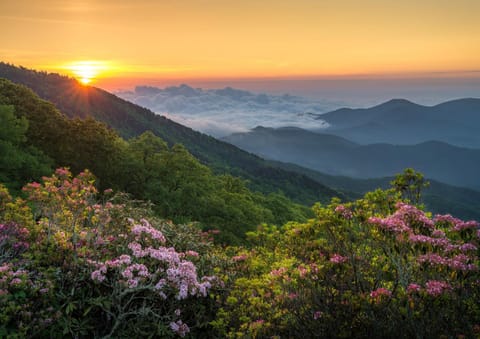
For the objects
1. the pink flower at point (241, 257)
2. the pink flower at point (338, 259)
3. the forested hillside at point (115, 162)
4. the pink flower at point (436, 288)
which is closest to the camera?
the pink flower at point (436, 288)

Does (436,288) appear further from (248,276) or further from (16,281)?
(16,281)

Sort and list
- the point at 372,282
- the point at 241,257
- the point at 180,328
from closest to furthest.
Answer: the point at 372,282 < the point at 180,328 < the point at 241,257

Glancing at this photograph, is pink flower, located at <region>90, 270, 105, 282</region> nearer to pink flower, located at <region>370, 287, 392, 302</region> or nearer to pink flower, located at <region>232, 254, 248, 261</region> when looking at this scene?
pink flower, located at <region>232, 254, 248, 261</region>

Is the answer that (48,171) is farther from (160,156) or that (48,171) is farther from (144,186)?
(160,156)

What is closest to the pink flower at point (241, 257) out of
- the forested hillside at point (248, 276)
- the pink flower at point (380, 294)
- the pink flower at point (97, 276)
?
the forested hillside at point (248, 276)

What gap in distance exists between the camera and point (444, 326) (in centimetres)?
705

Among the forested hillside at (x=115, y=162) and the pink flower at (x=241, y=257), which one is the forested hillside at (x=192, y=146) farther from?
the pink flower at (x=241, y=257)

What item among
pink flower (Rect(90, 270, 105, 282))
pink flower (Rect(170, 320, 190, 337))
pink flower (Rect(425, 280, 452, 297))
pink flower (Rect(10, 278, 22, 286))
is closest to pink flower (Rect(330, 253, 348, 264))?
pink flower (Rect(425, 280, 452, 297))

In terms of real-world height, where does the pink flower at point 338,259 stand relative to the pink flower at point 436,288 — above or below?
below

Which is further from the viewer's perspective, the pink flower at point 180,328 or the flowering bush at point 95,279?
the pink flower at point 180,328

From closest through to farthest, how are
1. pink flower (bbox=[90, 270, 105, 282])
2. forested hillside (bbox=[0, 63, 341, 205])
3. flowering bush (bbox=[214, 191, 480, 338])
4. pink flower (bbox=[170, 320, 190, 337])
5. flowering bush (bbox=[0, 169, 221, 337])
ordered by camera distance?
flowering bush (bbox=[214, 191, 480, 338]) < flowering bush (bbox=[0, 169, 221, 337]) < pink flower (bbox=[90, 270, 105, 282]) < pink flower (bbox=[170, 320, 190, 337]) < forested hillside (bbox=[0, 63, 341, 205])

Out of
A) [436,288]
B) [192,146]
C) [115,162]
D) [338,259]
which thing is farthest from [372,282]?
[192,146]

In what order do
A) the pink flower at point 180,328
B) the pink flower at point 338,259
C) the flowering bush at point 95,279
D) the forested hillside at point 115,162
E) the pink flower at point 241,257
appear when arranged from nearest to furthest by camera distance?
the pink flower at point 338,259, the flowering bush at point 95,279, the pink flower at point 180,328, the pink flower at point 241,257, the forested hillside at point 115,162

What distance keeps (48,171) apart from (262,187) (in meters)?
111
